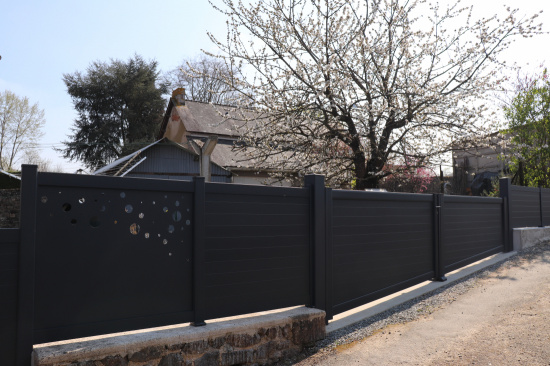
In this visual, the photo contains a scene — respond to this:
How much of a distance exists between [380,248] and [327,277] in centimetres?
132

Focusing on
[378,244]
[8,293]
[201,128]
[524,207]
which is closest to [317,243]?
[378,244]

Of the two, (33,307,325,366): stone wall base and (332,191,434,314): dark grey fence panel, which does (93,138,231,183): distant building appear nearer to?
(332,191,434,314): dark grey fence panel

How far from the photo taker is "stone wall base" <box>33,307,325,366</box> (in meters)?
3.48

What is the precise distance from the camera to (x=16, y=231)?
3.41 m

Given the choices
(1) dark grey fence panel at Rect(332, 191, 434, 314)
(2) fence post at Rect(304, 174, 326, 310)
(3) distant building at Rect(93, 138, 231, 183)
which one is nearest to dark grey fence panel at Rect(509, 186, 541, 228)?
(1) dark grey fence panel at Rect(332, 191, 434, 314)

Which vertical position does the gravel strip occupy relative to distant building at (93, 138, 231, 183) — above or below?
below

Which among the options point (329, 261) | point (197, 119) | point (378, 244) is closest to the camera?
point (329, 261)

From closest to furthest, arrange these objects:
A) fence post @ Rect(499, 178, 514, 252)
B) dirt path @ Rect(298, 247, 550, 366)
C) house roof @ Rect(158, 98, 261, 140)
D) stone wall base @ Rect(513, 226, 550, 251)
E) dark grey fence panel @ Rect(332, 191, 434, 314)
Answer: dirt path @ Rect(298, 247, 550, 366), dark grey fence panel @ Rect(332, 191, 434, 314), fence post @ Rect(499, 178, 514, 252), stone wall base @ Rect(513, 226, 550, 251), house roof @ Rect(158, 98, 261, 140)

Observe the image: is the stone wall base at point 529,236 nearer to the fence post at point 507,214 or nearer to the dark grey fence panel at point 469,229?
the fence post at point 507,214

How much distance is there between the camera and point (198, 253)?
429 centimetres

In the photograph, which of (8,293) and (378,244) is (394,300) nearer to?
(378,244)

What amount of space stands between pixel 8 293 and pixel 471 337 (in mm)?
4505

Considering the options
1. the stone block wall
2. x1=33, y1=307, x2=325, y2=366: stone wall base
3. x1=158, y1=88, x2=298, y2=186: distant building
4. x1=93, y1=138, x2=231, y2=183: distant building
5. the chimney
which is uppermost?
the chimney

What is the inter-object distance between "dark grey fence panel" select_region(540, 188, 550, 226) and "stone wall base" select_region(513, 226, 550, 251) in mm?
658
